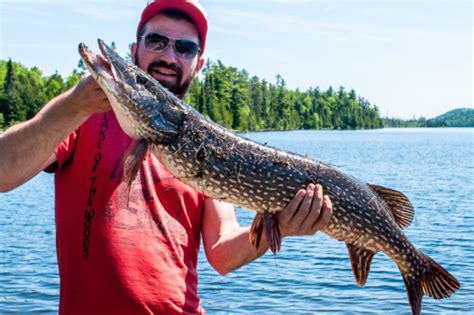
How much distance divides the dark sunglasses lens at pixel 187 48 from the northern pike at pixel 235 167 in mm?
271

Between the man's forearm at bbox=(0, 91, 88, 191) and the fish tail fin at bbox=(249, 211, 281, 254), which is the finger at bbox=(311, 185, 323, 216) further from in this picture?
the man's forearm at bbox=(0, 91, 88, 191)

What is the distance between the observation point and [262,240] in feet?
10.3

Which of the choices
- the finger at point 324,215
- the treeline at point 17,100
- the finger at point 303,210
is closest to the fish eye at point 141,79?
the finger at point 303,210

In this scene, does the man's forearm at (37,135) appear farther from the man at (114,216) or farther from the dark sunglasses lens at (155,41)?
the dark sunglasses lens at (155,41)

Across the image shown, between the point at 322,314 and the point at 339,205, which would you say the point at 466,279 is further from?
the point at 339,205

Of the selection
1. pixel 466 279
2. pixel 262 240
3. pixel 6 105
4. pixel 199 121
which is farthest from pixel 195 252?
pixel 6 105

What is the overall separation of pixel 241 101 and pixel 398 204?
90414mm

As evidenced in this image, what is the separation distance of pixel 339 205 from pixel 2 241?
39.9 feet

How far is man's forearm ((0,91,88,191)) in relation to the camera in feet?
8.48

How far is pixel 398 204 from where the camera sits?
371cm

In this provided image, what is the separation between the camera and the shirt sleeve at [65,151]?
9.42 ft

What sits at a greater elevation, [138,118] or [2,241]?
[138,118]

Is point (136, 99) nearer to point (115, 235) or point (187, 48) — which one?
point (187, 48)

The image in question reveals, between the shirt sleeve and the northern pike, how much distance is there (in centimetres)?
24
